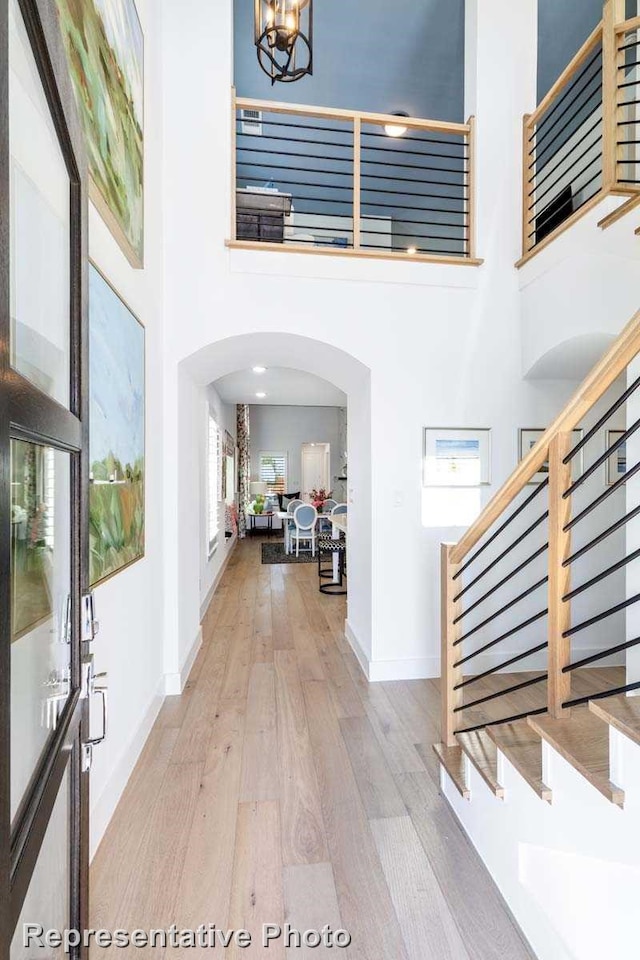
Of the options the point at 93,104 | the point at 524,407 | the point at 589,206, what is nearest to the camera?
the point at 93,104

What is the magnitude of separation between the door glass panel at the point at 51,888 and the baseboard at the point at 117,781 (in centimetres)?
86

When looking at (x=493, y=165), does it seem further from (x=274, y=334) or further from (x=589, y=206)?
(x=274, y=334)

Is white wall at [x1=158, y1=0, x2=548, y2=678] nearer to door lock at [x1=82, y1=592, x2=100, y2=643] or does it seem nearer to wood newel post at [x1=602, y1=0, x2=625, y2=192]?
wood newel post at [x1=602, y1=0, x2=625, y2=192]

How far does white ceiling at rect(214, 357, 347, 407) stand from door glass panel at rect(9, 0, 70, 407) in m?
4.55

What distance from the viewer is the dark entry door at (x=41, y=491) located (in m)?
0.54

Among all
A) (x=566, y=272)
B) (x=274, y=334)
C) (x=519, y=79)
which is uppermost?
(x=519, y=79)

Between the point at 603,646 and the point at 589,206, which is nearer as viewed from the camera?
the point at 589,206

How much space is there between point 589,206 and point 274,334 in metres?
1.97

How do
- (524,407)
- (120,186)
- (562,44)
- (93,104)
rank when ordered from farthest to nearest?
(562,44) → (524,407) → (120,186) → (93,104)

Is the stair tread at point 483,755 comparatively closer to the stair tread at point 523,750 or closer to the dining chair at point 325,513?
the stair tread at point 523,750

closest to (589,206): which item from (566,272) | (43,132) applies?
(566,272)

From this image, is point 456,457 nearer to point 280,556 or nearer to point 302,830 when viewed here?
point 302,830

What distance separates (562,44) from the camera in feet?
12.0

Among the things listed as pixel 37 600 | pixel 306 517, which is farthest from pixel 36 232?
pixel 306 517
